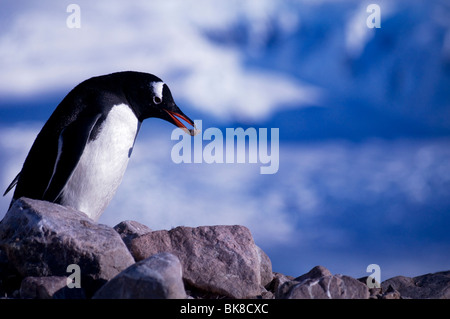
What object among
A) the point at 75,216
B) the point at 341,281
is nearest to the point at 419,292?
the point at 341,281

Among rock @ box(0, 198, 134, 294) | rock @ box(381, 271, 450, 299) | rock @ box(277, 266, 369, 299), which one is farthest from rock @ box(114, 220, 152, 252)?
rock @ box(381, 271, 450, 299)

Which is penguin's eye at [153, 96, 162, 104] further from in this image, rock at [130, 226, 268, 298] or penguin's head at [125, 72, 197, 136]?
rock at [130, 226, 268, 298]

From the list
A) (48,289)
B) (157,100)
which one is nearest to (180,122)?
(157,100)

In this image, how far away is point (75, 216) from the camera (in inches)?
173

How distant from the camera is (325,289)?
3689 millimetres

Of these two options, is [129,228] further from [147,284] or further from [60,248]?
[147,284]

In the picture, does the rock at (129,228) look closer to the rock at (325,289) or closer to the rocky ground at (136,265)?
the rocky ground at (136,265)

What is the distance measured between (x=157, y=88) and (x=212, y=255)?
2148mm

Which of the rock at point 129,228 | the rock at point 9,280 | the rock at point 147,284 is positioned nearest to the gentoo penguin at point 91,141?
the rock at point 129,228

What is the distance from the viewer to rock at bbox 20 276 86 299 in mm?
3618

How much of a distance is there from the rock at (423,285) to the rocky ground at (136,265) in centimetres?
1
